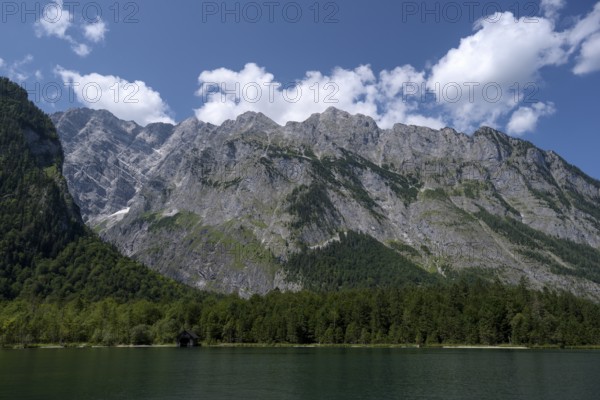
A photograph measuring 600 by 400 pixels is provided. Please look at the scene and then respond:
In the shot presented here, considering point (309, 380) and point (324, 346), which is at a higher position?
point (324, 346)

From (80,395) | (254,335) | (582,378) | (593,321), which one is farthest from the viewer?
(254,335)

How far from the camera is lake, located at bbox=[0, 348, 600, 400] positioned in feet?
204

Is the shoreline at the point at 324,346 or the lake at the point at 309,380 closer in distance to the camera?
the lake at the point at 309,380

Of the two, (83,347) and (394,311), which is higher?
(394,311)

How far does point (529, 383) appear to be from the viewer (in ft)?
235

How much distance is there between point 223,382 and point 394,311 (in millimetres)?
113097

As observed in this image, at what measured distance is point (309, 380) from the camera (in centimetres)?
7600

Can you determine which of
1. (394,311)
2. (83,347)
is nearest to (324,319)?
(394,311)

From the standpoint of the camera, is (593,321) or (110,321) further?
(110,321)

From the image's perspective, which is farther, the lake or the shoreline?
the shoreline

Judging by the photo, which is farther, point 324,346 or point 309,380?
point 324,346

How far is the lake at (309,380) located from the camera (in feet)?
204

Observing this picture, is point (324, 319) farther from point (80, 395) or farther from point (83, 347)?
point (80, 395)

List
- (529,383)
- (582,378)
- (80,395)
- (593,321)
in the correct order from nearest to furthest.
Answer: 1. (80,395)
2. (529,383)
3. (582,378)
4. (593,321)
